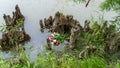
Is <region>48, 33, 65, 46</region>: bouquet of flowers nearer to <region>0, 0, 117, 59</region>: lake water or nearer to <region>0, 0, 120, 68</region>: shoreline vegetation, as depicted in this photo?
<region>0, 0, 120, 68</region>: shoreline vegetation

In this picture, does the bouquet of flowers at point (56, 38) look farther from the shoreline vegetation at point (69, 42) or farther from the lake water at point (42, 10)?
the lake water at point (42, 10)

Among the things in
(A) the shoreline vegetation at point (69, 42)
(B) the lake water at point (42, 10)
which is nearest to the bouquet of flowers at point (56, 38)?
(A) the shoreline vegetation at point (69, 42)

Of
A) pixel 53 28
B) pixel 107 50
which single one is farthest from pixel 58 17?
pixel 107 50

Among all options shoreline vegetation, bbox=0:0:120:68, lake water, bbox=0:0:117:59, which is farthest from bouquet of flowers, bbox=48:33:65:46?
lake water, bbox=0:0:117:59

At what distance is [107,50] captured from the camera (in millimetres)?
3916

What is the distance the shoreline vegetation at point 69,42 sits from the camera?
12.1 feet

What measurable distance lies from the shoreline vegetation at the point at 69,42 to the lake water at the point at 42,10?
0.09 m

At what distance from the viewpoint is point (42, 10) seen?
468cm

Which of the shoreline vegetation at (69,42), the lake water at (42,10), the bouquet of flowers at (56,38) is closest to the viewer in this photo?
the shoreline vegetation at (69,42)

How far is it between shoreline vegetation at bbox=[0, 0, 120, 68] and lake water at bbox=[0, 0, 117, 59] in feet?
0.30

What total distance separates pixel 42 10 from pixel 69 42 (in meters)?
0.82

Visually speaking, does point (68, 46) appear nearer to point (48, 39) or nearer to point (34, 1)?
point (48, 39)

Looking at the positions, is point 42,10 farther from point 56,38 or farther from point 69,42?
point 69,42

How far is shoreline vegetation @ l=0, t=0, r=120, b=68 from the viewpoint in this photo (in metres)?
3.67
